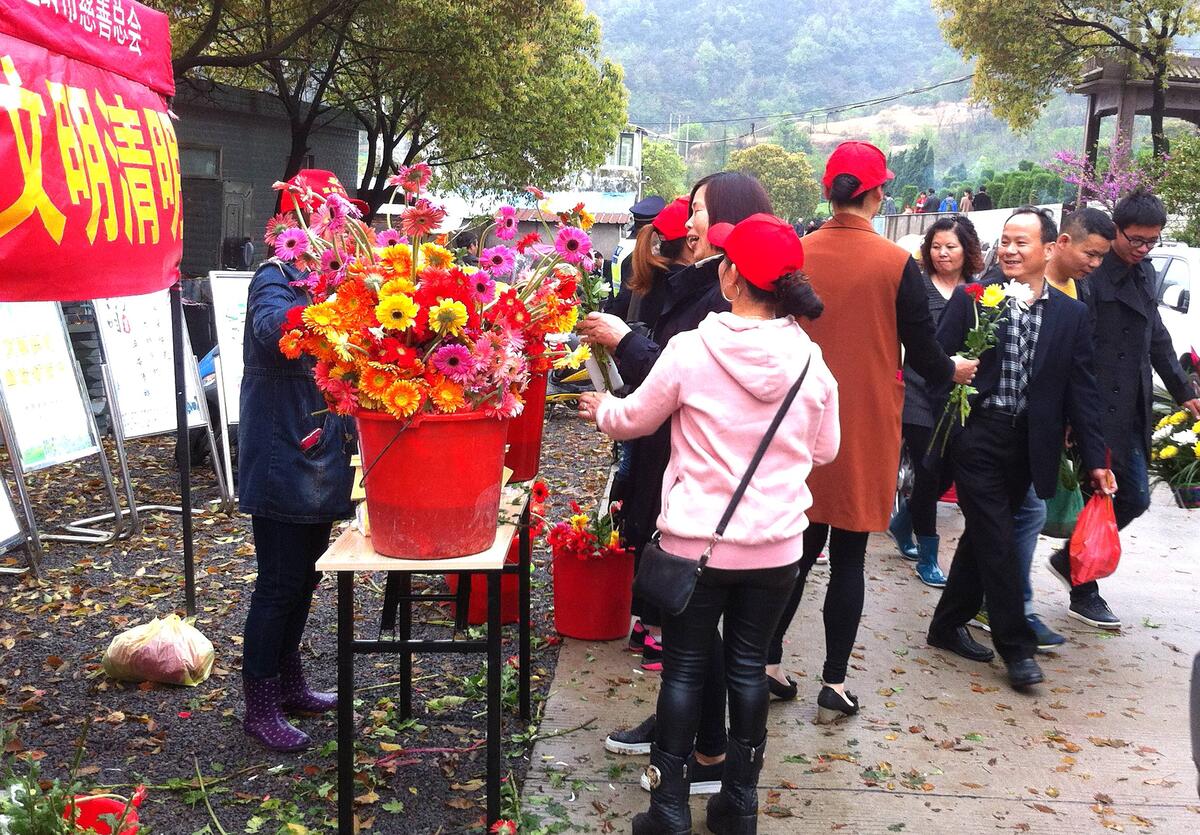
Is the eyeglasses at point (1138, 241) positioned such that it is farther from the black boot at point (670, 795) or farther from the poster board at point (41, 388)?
the poster board at point (41, 388)

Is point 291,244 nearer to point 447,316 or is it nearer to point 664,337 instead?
point 447,316

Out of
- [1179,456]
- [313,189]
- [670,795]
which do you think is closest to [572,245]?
[313,189]

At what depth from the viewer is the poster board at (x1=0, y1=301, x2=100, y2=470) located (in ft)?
21.1

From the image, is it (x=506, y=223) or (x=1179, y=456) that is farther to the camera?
(x=1179, y=456)

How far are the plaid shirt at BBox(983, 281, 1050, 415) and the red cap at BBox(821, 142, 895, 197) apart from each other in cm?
115

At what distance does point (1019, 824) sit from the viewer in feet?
12.2

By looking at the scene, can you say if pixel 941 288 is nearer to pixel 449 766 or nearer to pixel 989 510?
pixel 989 510

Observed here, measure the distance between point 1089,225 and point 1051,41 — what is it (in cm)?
2612

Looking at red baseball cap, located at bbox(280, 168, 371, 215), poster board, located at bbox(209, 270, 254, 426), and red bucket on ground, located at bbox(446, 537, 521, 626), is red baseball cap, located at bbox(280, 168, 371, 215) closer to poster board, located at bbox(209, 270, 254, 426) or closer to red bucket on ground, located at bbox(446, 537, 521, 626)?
red bucket on ground, located at bbox(446, 537, 521, 626)

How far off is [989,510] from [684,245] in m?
1.90

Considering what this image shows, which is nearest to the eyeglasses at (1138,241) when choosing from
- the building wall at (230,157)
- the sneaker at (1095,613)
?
the sneaker at (1095,613)

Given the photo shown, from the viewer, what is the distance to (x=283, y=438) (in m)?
3.71

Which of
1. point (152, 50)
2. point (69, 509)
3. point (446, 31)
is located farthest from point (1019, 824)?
point (446, 31)

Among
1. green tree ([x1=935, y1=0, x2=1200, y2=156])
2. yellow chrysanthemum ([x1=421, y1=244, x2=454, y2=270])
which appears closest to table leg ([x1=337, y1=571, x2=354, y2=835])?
yellow chrysanthemum ([x1=421, y1=244, x2=454, y2=270])
